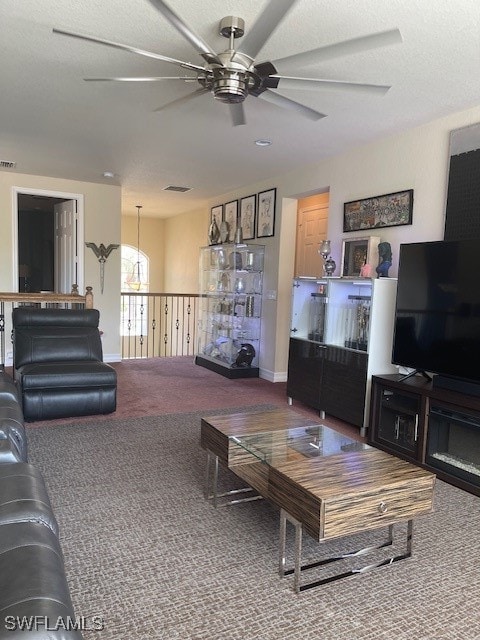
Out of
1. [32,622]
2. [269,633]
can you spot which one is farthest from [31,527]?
[269,633]

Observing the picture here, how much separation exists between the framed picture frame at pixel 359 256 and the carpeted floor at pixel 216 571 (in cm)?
206

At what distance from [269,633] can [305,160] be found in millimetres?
4629

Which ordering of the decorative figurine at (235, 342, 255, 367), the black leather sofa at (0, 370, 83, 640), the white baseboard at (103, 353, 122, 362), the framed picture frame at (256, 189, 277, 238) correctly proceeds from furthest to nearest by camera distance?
the white baseboard at (103, 353, 122, 362) → the decorative figurine at (235, 342, 255, 367) → the framed picture frame at (256, 189, 277, 238) → the black leather sofa at (0, 370, 83, 640)

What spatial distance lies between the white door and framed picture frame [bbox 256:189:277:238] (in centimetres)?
276

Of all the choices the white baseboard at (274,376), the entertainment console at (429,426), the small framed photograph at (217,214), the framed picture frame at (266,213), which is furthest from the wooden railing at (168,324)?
the entertainment console at (429,426)

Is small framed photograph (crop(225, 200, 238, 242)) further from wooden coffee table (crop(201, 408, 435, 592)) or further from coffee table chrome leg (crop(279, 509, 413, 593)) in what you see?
coffee table chrome leg (crop(279, 509, 413, 593))

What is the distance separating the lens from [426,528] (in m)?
2.46

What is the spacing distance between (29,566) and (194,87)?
316cm

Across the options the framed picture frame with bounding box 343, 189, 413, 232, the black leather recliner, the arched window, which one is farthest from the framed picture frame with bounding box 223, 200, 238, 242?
the arched window

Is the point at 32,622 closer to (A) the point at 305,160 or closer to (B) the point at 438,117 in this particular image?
(B) the point at 438,117

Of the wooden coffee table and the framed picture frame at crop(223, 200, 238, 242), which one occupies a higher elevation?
the framed picture frame at crop(223, 200, 238, 242)

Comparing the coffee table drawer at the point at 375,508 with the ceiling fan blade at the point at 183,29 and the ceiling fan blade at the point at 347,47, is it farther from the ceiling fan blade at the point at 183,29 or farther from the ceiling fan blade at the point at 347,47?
the ceiling fan blade at the point at 183,29

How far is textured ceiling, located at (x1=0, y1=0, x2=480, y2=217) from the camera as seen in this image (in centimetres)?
241

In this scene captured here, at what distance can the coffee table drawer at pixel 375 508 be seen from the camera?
179 centimetres
